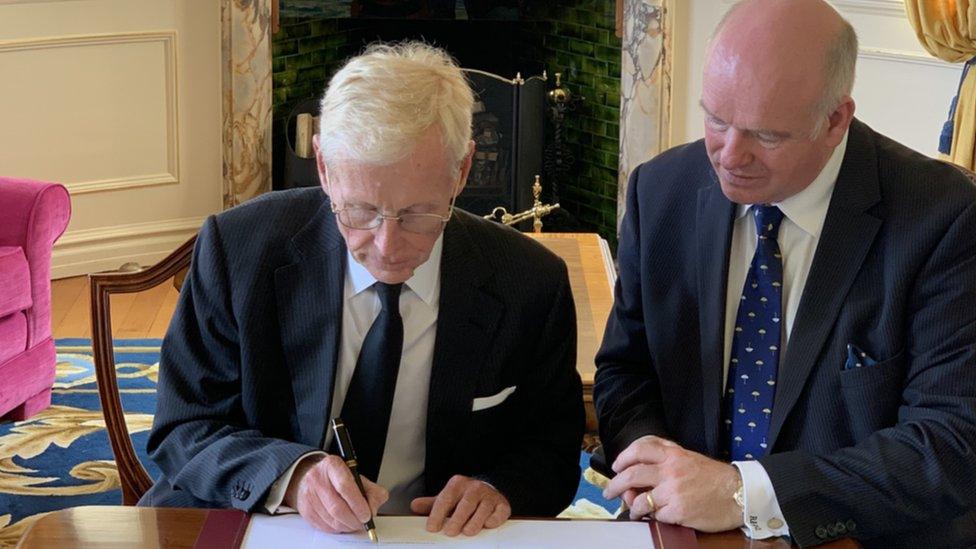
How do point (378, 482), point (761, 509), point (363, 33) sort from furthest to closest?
point (363, 33), point (378, 482), point (761, 509)

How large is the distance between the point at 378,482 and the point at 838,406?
629 millimetres

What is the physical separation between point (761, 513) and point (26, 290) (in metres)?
2.63

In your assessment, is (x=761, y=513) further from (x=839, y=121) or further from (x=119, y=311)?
(x=119, y=311)

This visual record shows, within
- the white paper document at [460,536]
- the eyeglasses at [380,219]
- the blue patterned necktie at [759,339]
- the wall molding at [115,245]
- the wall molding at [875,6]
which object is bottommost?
the wall molding at [115,245]

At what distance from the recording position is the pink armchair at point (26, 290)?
3691 millimetres

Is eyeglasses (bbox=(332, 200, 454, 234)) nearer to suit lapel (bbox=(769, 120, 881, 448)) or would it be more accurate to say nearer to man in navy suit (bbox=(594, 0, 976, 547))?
man in navy suit (bbox=(594, 0, 976, 547))

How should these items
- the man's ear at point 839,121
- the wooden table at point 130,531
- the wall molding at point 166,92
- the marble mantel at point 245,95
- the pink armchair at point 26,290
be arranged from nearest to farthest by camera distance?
the wooden table at point 130,531 → the man's ear at point 839,121 → the pink armchair at point 26,290 → the wall molding at point 166,92 → the marble mantel at point 245,95

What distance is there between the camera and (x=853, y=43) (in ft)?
5.86

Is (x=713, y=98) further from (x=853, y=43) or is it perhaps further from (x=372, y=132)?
(x=372, y=132)

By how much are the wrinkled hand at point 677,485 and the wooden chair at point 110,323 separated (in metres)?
0.78

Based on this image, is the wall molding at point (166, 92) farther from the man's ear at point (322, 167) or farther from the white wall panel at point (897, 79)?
the man's ear at point (322, 167)

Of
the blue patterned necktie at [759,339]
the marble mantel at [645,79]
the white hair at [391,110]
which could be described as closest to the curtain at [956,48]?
the marble mantel at [645,79]

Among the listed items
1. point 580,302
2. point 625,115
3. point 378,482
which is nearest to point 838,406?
point 378,482

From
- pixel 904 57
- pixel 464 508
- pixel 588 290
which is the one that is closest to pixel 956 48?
pixel 904 57
